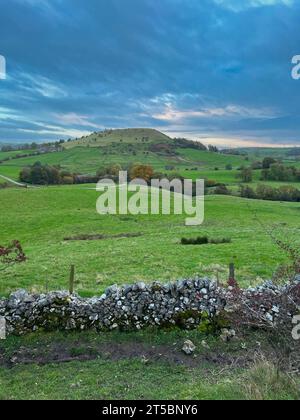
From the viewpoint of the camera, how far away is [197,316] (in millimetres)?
10719

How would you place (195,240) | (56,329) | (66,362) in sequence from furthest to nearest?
(195,240)
(56,329)
(66,362)

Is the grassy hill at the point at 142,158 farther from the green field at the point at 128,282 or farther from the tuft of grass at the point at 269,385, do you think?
the tuft of grass at the point at 269,385

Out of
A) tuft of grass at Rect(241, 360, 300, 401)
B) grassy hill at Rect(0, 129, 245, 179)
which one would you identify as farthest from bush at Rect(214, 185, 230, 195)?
tuft of grass at Rect(241, 360, 300, 401)

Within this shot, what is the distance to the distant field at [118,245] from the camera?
1916cm

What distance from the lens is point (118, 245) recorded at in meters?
29.3

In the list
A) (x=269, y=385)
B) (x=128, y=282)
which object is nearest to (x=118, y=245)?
(x=128, y=282)

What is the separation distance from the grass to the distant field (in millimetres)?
4413

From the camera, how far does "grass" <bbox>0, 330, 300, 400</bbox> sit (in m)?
6.34

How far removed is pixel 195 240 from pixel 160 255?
6.64 meters

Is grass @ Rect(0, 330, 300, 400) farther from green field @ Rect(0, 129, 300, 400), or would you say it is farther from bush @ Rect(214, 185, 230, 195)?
bush @ Rect(214, 185, 230, 195)

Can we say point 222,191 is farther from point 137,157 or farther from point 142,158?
point 137,157

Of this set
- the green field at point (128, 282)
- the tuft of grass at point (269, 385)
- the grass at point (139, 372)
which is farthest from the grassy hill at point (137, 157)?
the tuft of grass at point (269, 385)
